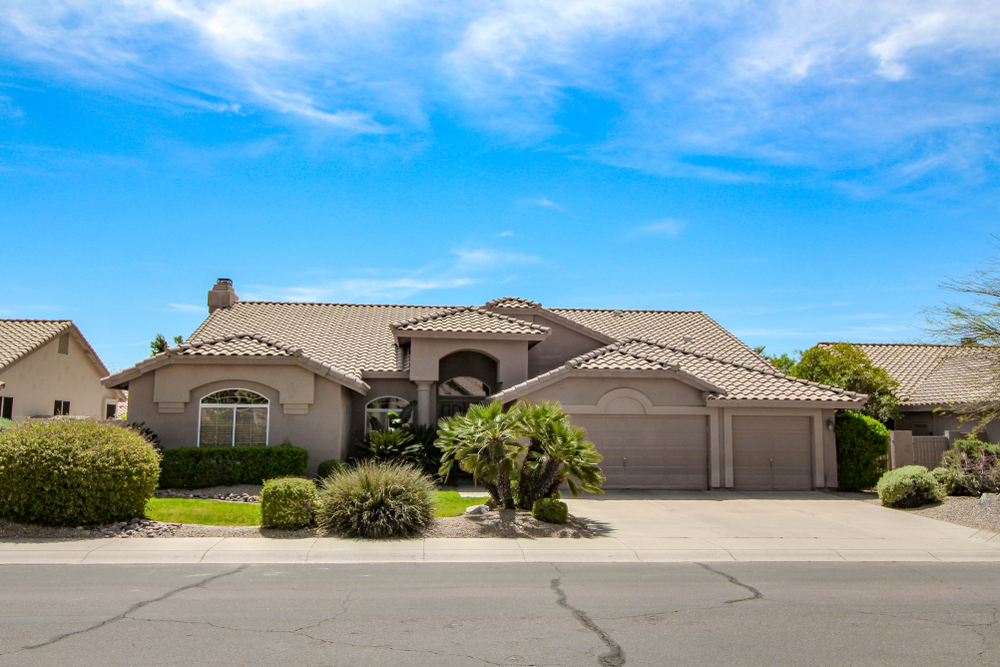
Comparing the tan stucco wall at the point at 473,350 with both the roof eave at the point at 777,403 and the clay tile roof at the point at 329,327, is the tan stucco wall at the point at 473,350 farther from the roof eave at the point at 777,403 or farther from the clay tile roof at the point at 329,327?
the roof eave at the point at 777,403

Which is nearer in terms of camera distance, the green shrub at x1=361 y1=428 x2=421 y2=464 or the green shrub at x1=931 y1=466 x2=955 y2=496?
the green shrub at x1=931 y1=466 x2=955 y2=496

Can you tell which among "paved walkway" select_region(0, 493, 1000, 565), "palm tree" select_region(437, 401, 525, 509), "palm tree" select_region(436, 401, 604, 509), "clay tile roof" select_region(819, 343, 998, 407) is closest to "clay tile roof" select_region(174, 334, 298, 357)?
"palm tree" select_region(437, 401, 525, 509)

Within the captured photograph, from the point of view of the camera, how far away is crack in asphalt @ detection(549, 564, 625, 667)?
647cm

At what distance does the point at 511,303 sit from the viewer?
27062 mm

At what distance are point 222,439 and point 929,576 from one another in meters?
16.1

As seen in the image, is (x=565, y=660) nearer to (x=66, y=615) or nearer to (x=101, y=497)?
(x=66, y=615)

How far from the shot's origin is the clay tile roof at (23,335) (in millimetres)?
28825

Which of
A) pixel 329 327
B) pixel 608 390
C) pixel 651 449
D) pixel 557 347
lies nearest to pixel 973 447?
pixel 651 449

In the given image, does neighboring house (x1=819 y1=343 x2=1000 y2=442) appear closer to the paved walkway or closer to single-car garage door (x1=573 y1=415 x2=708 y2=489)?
single-car garage door (x1=573 y1=415 x2=708 y2=489)

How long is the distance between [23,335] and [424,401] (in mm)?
19242

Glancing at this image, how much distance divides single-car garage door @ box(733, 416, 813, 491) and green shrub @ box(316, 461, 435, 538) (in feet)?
35.6

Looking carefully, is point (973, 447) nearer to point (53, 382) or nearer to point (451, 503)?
point (451, 503)

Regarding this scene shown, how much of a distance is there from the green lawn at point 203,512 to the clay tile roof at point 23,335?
657 inches

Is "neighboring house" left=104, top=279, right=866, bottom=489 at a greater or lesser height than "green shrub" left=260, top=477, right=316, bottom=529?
greater
